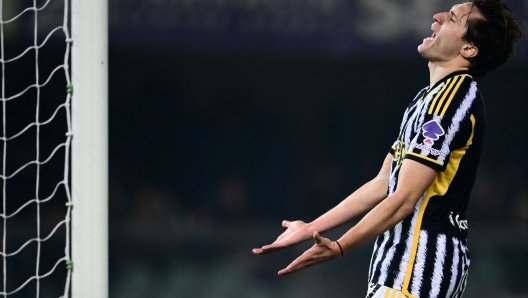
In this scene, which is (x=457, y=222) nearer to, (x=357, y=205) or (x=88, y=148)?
(x=357, y=205)

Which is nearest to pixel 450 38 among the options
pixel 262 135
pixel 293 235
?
pixel 293 235

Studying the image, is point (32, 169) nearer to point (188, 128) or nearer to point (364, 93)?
point (188, 128)

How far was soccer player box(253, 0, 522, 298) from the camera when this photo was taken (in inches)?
59.4

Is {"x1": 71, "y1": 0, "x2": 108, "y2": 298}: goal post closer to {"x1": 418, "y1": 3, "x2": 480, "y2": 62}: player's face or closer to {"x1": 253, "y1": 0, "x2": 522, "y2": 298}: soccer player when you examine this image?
{"x1": 253, "y1": 0, "x2": 522, "y2": 298}: soccer player

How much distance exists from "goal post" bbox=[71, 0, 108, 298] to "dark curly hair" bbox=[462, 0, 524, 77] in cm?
111

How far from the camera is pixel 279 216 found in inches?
157

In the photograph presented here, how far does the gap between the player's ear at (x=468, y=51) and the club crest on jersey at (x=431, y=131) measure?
271 millimetres

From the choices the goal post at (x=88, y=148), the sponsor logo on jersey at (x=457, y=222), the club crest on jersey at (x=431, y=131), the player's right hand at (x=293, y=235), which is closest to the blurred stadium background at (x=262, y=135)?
the goal post at (x=88, y=148)

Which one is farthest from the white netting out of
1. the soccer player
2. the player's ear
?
the player's ear

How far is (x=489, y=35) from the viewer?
1728mm

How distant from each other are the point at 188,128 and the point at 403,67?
132 cm

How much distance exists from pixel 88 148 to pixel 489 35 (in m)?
1.22

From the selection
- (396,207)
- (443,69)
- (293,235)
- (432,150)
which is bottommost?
(293,235)

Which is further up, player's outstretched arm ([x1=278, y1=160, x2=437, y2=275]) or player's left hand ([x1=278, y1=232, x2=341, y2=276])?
player's outstretched arm ([x1=278, y1=160, x2=437, y2=275])
